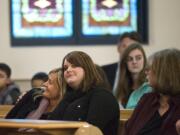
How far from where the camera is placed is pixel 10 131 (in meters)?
2.53

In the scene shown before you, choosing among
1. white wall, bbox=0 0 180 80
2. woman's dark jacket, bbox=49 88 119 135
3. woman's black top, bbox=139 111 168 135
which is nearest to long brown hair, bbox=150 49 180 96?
woman's black top, bbox=139 111 168 135

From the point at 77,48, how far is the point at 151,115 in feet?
13.5

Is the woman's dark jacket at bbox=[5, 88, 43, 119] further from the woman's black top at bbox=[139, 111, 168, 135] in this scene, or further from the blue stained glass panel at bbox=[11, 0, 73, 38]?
the blue stained glass panel at bbox=[11, 0, 73, 38]

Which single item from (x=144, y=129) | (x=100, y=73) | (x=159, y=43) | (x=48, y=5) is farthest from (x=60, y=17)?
(x=144, y=129)

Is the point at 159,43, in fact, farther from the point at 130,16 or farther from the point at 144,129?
the point at 144,129

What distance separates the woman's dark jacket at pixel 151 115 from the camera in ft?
9.26

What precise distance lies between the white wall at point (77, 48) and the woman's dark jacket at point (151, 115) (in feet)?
12.7

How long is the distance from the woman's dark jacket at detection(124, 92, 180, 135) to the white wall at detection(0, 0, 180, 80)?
387 cm

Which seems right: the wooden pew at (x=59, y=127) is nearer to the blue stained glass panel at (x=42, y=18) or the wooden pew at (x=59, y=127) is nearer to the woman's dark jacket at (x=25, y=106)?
the woman's dark jacket at (x=25, y=106)

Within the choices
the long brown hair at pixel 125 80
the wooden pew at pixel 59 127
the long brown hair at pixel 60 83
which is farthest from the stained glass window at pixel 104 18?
the wooden pew at pixel 59 127

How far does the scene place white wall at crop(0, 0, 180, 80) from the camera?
22.3 feet

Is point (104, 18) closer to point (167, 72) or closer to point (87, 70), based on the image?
point (87, 70)

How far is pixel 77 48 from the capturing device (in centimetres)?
700

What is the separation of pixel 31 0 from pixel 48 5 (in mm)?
236
